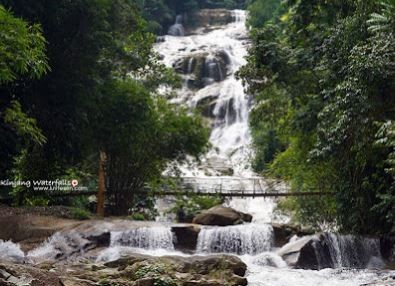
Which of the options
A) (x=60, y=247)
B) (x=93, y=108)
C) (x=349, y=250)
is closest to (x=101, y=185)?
(x=93, y=108)

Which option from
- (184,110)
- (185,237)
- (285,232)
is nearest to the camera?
(185,237)

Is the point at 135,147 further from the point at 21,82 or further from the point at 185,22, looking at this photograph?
the point at 185,22

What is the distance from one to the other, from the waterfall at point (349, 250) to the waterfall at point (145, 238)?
370 cm

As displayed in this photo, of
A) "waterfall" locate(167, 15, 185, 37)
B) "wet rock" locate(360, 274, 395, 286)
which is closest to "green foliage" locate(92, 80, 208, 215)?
"wet rock" locate(360, 274, 395, 286)

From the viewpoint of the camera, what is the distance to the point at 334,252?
11.2m

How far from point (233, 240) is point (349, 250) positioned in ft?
9.48

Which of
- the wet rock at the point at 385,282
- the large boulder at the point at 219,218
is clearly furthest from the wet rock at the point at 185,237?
the wet rock at the point at 385,282

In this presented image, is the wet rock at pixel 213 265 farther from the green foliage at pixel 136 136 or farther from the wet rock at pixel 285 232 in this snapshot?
the green foliage at pixel 136 136

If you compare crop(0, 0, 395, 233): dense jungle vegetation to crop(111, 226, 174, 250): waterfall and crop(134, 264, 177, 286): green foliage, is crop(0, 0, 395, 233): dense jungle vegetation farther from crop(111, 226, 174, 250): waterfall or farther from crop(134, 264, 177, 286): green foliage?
crop(134, 264, 177, 286): green foliage

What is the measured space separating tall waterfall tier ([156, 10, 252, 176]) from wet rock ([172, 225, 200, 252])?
8.04 meters

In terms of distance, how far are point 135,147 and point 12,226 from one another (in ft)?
14.5

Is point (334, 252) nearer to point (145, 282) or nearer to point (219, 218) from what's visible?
point (219, 218)

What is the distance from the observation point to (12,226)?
11.6m

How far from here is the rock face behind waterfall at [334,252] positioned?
35.3ft
